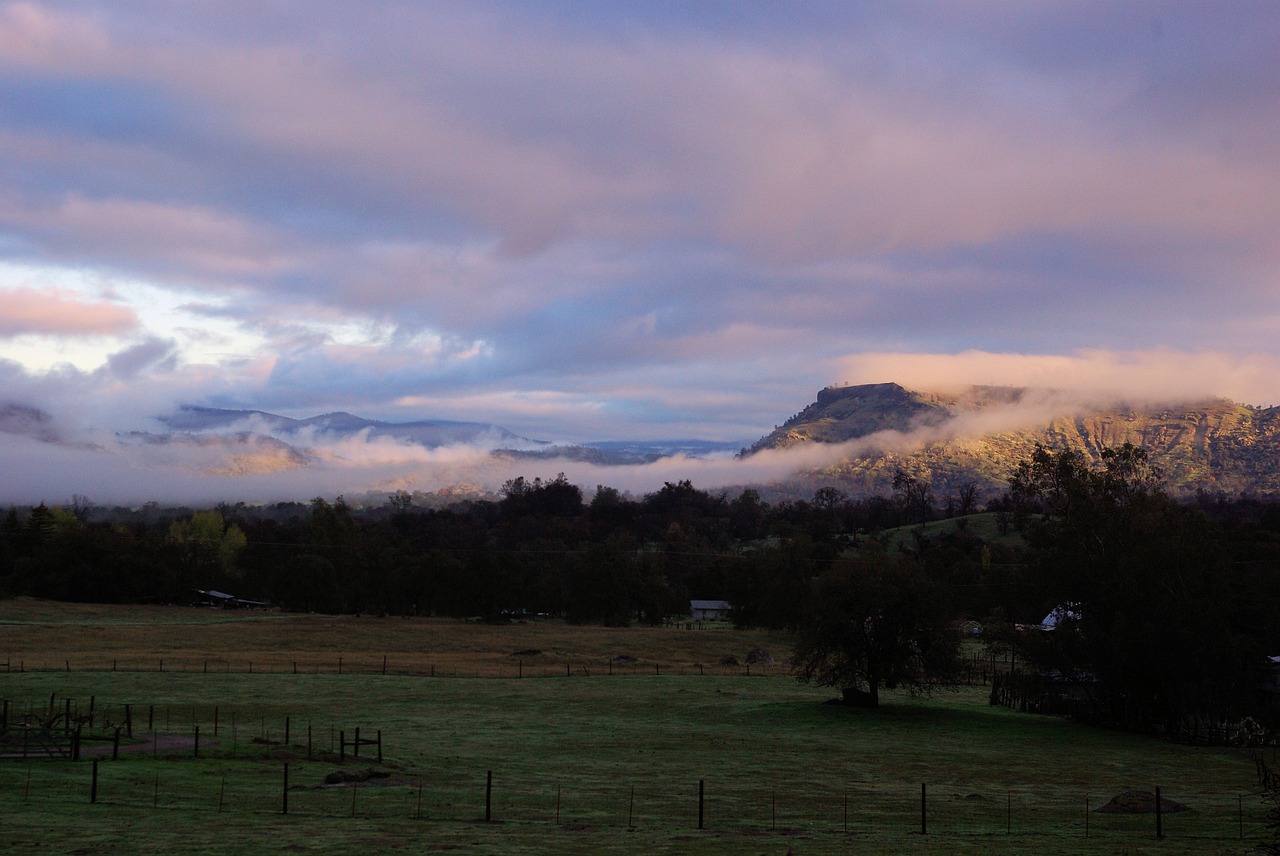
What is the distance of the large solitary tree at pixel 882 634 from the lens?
61.6m

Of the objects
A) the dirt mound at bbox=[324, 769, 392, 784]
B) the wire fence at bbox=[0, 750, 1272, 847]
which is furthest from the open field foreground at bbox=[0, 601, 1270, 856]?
the dirt mound at bbox=[324, 769, 392, 784]

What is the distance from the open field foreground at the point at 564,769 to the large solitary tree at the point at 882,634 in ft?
7.30

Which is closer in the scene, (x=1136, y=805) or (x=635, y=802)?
(x=1136, y=805)

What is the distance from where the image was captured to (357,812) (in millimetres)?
29609

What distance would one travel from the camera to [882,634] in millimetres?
61844

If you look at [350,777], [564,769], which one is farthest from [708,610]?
[350,777]

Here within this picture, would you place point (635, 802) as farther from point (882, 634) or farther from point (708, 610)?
point (708, 610)

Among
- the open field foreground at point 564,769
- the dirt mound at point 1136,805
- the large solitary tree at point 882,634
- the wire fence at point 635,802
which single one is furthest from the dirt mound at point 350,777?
the large solitary tree at point 882,634

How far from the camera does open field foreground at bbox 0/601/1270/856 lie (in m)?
26.6

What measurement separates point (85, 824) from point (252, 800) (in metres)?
5.46

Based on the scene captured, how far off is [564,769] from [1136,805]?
1969cm

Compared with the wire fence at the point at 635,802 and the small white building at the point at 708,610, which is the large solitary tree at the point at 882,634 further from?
the small white building at the point at 708,610

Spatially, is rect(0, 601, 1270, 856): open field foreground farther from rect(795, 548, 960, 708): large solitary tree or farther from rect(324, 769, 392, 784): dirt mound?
rect(795, 548, 960, 708): large solitary tree

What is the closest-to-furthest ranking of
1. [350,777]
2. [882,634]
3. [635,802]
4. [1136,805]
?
[1136,805], [635,802], [350,777], [882,634]
